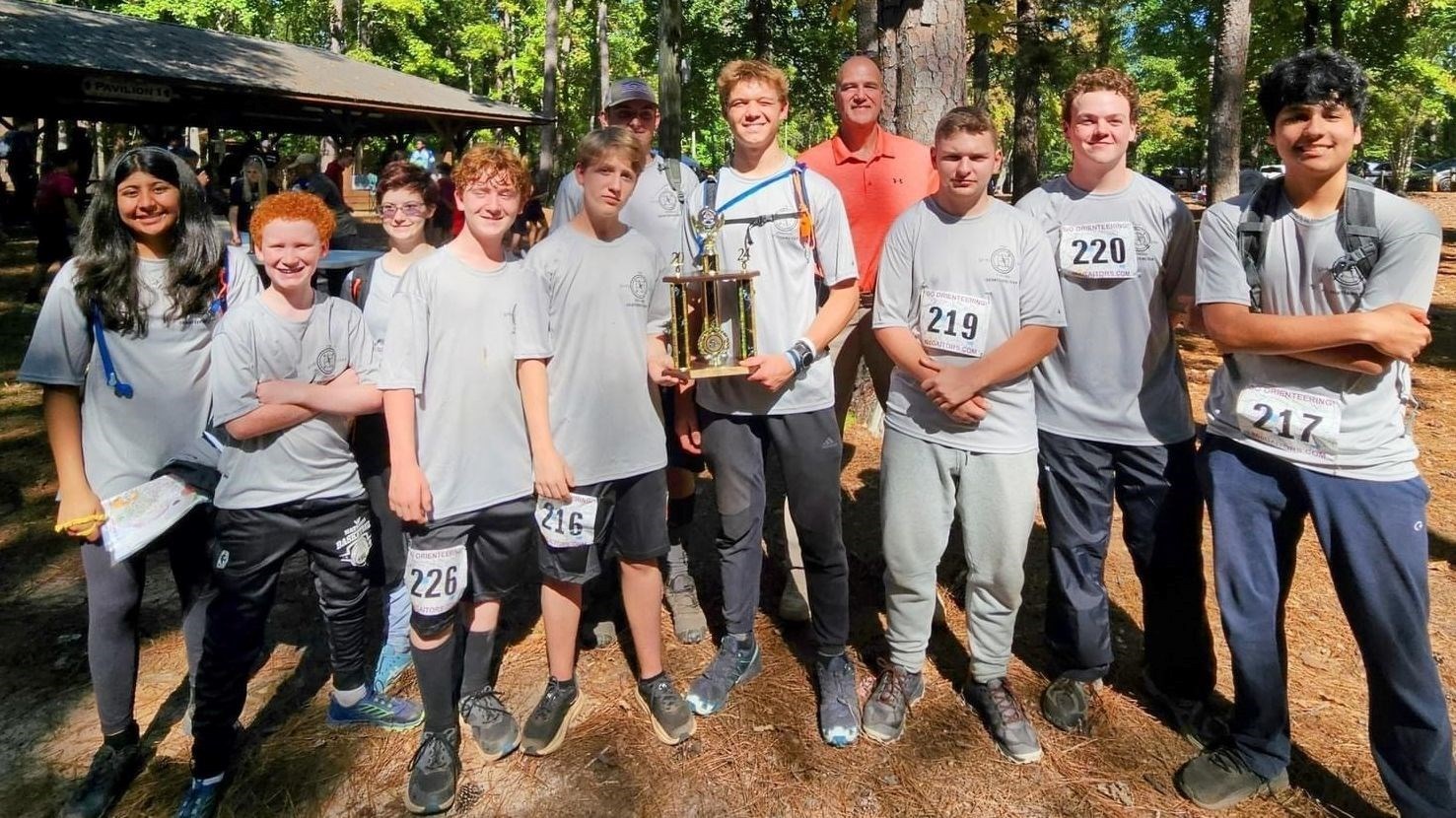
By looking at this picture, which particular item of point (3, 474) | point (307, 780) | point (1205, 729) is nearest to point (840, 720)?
point (1205, 729)

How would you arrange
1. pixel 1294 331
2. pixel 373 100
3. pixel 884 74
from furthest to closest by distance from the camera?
pixel 373 100 < pixel 884 74 < pixel 1294 331

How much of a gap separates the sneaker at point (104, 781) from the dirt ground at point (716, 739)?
52 mm

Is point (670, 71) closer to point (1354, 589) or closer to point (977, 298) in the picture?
point (977, 298)

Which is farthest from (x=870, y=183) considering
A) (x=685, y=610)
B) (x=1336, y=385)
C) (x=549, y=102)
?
(x=549, y=102)

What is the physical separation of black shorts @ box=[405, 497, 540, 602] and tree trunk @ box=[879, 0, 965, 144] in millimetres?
3319

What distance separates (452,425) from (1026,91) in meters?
17.5

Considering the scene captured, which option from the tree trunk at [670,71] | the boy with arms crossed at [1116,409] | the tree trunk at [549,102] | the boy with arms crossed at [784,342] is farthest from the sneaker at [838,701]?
the tree trunk at [549,102]

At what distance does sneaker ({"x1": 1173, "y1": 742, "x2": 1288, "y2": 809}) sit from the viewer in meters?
2.48

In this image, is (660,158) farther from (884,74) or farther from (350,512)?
(884,74)

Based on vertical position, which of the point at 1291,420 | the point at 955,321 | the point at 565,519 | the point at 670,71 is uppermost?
the point at 670,71

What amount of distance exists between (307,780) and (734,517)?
5.32 ft

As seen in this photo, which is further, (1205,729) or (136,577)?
(1205,729)

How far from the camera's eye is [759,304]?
9.20 feet

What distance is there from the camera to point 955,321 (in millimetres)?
2619
